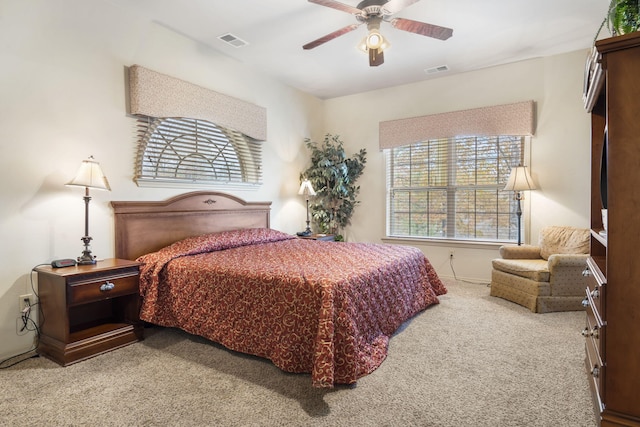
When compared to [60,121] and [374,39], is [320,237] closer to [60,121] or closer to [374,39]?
[374,39]

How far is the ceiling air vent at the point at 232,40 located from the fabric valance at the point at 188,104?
53 cm

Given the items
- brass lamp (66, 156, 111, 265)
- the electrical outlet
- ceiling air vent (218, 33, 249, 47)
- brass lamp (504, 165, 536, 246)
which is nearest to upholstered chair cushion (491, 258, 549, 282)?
brass lamp (504, 165, 536, 246)

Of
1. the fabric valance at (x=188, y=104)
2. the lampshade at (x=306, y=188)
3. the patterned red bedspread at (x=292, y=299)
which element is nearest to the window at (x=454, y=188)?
the lampshade at (x=306, y=188)

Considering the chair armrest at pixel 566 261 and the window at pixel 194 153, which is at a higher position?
the window at pixel 194 153

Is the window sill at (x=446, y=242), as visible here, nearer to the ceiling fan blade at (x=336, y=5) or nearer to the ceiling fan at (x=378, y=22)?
the ceiling fan at (x=378, y=22)

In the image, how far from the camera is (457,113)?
447cm

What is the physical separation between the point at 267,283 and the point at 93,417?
1.10 m

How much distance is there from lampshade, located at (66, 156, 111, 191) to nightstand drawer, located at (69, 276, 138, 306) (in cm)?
69

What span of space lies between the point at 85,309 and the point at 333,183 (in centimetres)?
338

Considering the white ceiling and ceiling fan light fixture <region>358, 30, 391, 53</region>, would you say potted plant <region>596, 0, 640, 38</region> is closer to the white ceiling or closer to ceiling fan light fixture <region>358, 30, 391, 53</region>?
ceiling fan light fixture <region>358, 30, 391, 53</region>

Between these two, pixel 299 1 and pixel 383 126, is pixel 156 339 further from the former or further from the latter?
pixel 383 126

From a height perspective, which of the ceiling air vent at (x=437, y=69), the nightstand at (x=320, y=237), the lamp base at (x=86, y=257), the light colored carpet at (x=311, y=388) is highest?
the ceiling air vent at (x=437, y=69)

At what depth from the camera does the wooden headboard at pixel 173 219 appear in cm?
303

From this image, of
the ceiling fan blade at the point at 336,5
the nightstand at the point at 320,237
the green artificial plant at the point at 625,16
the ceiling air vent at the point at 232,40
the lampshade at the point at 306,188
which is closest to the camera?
the green artificial plant at the point at 625,16
